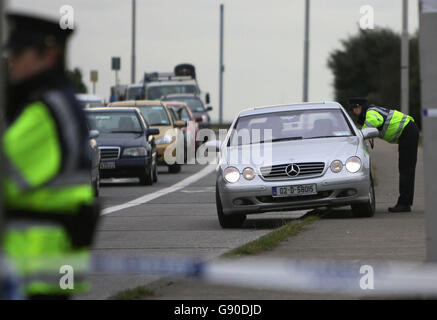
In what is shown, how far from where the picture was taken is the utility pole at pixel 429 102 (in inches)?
322

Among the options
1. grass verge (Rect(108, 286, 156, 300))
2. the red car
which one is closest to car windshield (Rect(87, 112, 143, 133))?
the red car

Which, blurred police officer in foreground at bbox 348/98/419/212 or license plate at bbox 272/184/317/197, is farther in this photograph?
blurred police officer in foreground at bbox 348/98/419/212

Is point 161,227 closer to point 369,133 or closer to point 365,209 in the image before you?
point 365,209

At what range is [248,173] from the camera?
15.4 metres

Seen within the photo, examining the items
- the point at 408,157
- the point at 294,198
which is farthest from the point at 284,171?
the point at 408,157

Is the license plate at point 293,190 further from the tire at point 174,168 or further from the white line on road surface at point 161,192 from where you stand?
the tire at point 174,168

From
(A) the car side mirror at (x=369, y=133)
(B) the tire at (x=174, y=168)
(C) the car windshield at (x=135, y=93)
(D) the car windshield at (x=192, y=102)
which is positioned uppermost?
(C) the car windshield at (x=135, y=93)

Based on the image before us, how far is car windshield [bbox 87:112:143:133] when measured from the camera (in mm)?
27125

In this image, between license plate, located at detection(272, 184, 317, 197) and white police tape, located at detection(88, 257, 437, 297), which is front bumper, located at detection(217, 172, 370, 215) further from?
white police tape, located at detection(88, 257, 437, 297)

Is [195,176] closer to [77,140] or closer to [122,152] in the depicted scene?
[122,152]

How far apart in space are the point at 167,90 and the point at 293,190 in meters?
39.2

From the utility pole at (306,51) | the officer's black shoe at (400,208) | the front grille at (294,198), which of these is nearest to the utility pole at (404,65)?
the utility pole at (306,51)

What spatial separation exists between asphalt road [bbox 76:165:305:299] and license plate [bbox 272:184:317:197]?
0.49 m

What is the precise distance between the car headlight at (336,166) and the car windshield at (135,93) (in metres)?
39.1
